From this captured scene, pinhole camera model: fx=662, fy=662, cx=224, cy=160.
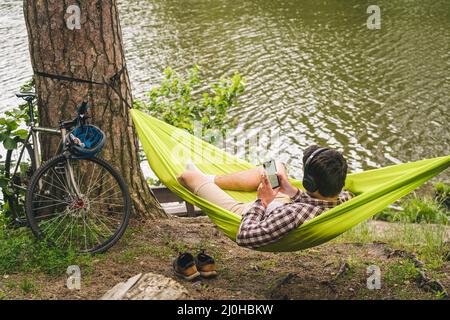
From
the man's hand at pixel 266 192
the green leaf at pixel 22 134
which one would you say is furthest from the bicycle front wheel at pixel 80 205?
the man's hand at pixel 266 192

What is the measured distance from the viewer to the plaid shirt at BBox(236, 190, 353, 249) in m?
3.19

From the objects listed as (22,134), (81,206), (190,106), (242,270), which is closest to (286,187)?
(242,270)

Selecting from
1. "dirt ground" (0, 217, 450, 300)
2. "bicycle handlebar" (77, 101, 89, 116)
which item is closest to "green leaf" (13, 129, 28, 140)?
"bicycle handlebar" (77, 101, 89, 116)

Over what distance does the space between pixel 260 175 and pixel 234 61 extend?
8.06m

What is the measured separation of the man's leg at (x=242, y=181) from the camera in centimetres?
379

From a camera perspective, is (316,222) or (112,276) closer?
(316,222)

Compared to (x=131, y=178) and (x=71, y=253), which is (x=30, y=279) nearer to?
(x=71, y=253)

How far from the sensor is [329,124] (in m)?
9.41

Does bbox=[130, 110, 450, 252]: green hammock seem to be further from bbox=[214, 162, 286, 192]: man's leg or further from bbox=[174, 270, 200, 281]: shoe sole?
bbox=[174, 270, 200, 281]: shoe sole

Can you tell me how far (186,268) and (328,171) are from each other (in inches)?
35.6

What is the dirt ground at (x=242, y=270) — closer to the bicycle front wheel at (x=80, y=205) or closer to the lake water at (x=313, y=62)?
the bicycle front wheel at (x=80, y=205)

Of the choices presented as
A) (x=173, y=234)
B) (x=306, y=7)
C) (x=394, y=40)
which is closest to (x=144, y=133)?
(x=173, y=234)

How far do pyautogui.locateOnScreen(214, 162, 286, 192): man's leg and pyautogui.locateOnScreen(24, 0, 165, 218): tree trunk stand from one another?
0.70 m

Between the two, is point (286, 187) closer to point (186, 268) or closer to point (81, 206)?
point (186, 268)
